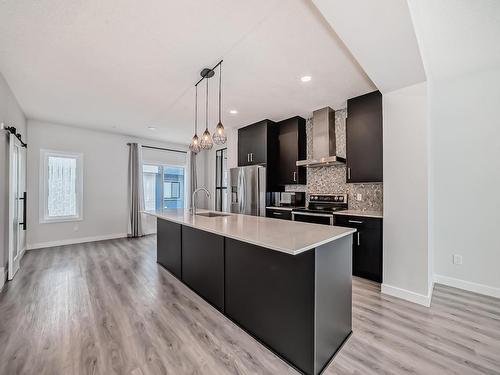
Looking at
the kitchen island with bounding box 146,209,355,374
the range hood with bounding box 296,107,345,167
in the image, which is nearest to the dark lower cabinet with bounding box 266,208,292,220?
the range hood with bounding box 296,107,345,167

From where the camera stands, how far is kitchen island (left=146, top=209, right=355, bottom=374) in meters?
1.50

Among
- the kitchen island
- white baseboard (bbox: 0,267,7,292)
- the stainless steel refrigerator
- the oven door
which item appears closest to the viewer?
the kitchen island

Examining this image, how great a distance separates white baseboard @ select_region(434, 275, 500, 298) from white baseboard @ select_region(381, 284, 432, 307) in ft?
2.14

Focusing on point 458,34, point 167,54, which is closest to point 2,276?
point 167,54

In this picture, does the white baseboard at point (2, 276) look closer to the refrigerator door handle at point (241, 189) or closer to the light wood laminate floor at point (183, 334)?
the light wood laminate floor at point (183, 334)

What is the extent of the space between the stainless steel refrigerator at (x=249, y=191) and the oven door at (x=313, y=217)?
0.85 meters

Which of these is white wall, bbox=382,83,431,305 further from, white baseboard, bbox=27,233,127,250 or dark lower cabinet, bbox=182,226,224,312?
white baseboard, bbox=27,233,127,250

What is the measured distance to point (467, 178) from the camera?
2.78 meters

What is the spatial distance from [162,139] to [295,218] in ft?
14.7

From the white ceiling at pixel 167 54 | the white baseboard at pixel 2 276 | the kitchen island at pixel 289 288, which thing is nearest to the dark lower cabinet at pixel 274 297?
the kitchen island at pixel 289 288

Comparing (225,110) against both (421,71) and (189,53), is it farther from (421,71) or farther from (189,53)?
(421,71)

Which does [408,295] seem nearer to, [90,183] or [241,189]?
[241,189]

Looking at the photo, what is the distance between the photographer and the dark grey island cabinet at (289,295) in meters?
1.51

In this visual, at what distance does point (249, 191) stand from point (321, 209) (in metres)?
1.48
